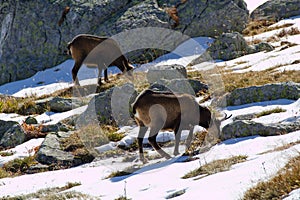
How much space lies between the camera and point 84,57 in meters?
20.2

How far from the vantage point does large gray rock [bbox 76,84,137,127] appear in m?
16.4

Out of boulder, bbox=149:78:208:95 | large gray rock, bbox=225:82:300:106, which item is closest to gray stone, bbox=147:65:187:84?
boulder, bbox=149:78:208:95

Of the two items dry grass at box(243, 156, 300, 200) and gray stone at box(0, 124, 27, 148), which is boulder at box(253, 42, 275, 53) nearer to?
gray stone at box(0, 124, 27, 148)

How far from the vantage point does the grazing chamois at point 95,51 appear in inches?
790

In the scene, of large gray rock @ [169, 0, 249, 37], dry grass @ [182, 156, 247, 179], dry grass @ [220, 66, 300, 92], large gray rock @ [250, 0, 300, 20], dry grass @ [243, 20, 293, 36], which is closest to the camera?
dry grass @ [182, 156, 247, 179]

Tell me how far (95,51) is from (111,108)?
4.15 m

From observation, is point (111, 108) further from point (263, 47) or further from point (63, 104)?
point (263, 47)

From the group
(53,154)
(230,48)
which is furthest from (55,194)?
(230,48)

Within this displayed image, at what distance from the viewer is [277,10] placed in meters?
30.9

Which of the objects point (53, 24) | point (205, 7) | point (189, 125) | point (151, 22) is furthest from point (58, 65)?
point (189, 125)

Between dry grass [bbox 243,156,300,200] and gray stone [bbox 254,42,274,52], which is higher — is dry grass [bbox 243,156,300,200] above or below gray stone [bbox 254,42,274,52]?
below

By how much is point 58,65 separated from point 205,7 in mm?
7888

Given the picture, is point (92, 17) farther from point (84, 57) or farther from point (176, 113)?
point (176, 113)

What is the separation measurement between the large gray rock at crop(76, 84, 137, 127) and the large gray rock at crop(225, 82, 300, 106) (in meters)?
3.01
